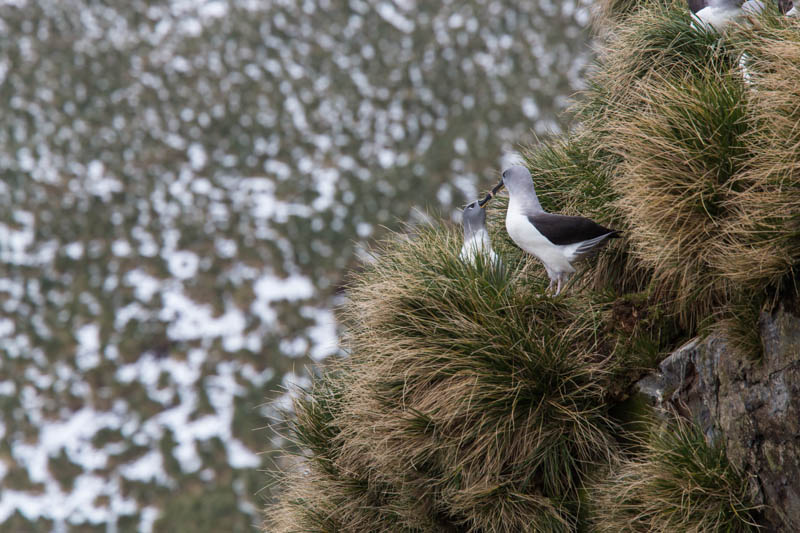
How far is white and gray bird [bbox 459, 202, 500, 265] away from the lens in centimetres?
443

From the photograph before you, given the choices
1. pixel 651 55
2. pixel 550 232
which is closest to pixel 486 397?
pixel 550 232

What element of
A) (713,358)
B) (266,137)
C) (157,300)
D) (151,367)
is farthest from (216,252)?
(713,358)

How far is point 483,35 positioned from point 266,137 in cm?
804

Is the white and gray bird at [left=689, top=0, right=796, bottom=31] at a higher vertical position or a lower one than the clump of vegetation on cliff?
higher

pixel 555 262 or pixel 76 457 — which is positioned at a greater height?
pixel 76 457

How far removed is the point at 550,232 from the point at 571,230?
4.6 inches

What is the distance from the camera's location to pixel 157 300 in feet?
45.0

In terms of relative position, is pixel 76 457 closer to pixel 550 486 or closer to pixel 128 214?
pixel 128 214

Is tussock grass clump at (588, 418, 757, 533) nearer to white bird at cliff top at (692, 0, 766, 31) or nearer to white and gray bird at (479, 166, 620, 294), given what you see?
white and gray bird at (479, 166, 620, 294)

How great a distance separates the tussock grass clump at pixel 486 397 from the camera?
12.6 ft

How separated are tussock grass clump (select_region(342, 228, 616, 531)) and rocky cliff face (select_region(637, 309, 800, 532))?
2.09ft

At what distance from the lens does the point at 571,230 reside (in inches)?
159

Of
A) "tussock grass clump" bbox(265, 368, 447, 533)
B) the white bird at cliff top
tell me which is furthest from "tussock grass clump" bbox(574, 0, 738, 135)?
"tussock grass clump" bbox(265, 368, 447, 533)

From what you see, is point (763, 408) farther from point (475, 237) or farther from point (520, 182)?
point (475, 237)
